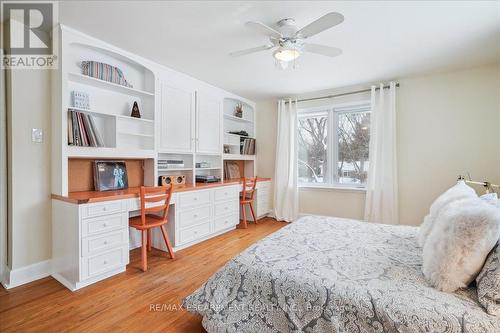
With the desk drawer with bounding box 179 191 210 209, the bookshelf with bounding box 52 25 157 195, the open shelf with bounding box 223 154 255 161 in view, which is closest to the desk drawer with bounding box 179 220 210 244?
the desk drawer with bounding box 179 191 210 209

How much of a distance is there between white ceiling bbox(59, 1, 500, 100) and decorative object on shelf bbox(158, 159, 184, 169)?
4.10 feet

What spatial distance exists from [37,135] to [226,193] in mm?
2303

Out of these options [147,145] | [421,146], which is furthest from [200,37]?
[421,146]

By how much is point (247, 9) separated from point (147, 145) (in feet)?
6.50

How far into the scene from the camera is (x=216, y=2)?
6.08 feet

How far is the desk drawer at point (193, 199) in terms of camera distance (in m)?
2.98

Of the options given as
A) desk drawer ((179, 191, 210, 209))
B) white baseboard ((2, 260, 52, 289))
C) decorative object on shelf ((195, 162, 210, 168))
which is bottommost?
white baseboard ((2, 260, 52, 289))

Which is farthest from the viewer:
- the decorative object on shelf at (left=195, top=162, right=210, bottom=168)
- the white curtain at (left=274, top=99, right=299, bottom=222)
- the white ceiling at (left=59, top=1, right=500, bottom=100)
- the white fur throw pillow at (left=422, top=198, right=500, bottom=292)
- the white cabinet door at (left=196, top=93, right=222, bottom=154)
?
the white curtain at (left=274, top=99, right=299, bottom=222)

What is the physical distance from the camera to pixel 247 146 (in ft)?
15.5

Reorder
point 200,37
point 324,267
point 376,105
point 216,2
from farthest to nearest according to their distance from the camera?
point 376,105 < point 200,37 < point 216,2 < point 324,267

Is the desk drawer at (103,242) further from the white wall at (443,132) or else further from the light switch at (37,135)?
the white wall at (443,132)

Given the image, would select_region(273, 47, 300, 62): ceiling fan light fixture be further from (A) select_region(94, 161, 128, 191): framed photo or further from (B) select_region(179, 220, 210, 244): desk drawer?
(B) select_region(179, 220, 210, 244): desk drawer

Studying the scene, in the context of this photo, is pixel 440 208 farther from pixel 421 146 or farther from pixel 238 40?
pixel 238 40

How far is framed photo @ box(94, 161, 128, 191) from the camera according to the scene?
2.64 m
